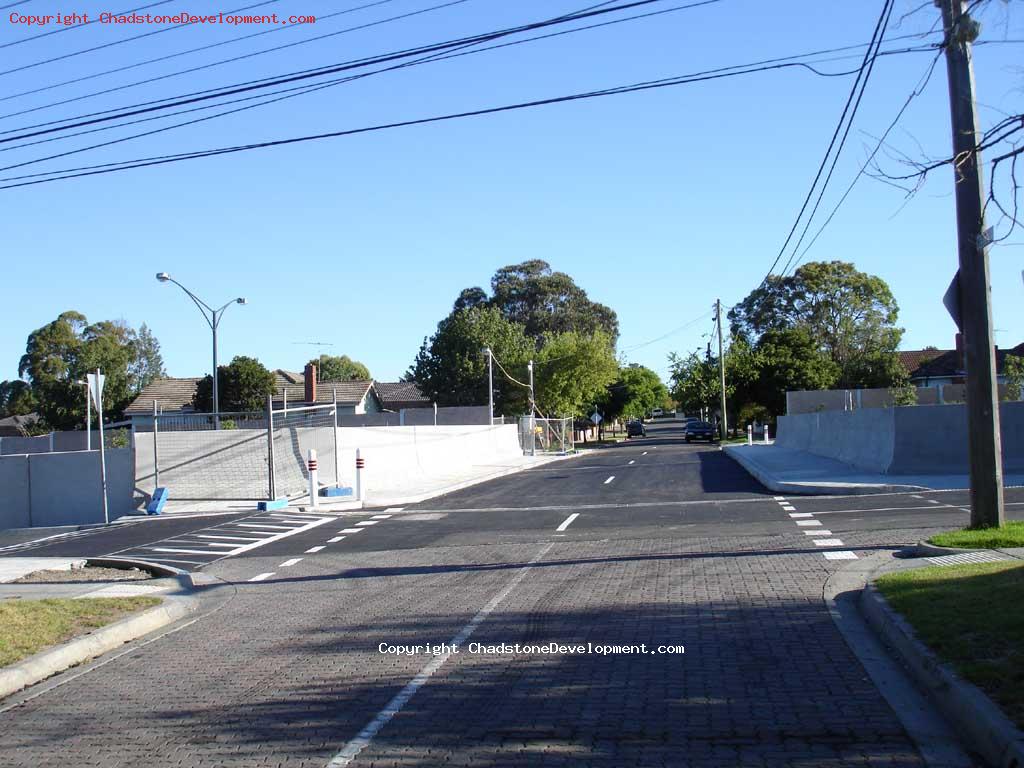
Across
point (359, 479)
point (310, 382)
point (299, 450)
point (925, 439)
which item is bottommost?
point (359, 479)

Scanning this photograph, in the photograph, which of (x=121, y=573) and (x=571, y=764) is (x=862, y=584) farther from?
(x=121, y=573)

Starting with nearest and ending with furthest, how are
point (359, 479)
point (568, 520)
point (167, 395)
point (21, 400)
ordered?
point (568, 520), point (359, 479), point (167, 395), point (21, 400)

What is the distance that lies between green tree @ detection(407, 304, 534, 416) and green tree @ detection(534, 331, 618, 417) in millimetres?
1624

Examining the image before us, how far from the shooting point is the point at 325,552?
14516mm

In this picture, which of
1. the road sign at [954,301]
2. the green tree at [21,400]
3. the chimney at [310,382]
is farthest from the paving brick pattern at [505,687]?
the green tree at [21,400]

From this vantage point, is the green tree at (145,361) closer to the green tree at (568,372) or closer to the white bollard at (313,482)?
the green tree at (568,372)

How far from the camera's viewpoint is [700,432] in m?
62.8

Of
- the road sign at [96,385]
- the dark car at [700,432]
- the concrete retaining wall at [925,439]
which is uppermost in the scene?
the road sign at [96,385]

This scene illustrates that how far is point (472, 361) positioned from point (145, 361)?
31.0m

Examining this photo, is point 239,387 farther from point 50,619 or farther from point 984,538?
point 984,538

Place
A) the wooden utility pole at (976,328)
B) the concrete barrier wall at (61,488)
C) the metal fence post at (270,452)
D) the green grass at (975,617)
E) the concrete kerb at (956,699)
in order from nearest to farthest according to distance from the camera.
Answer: the concrete kerb at (956,699) → the green grass at (975,617) → the wooden utility pole at (976,328) → the metal fence post at (270,452) → the concrete barrier wall at (61,488)

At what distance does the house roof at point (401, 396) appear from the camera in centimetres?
8912

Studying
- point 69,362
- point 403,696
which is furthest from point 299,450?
point 69,362

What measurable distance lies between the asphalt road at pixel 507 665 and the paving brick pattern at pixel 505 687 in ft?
0.08
